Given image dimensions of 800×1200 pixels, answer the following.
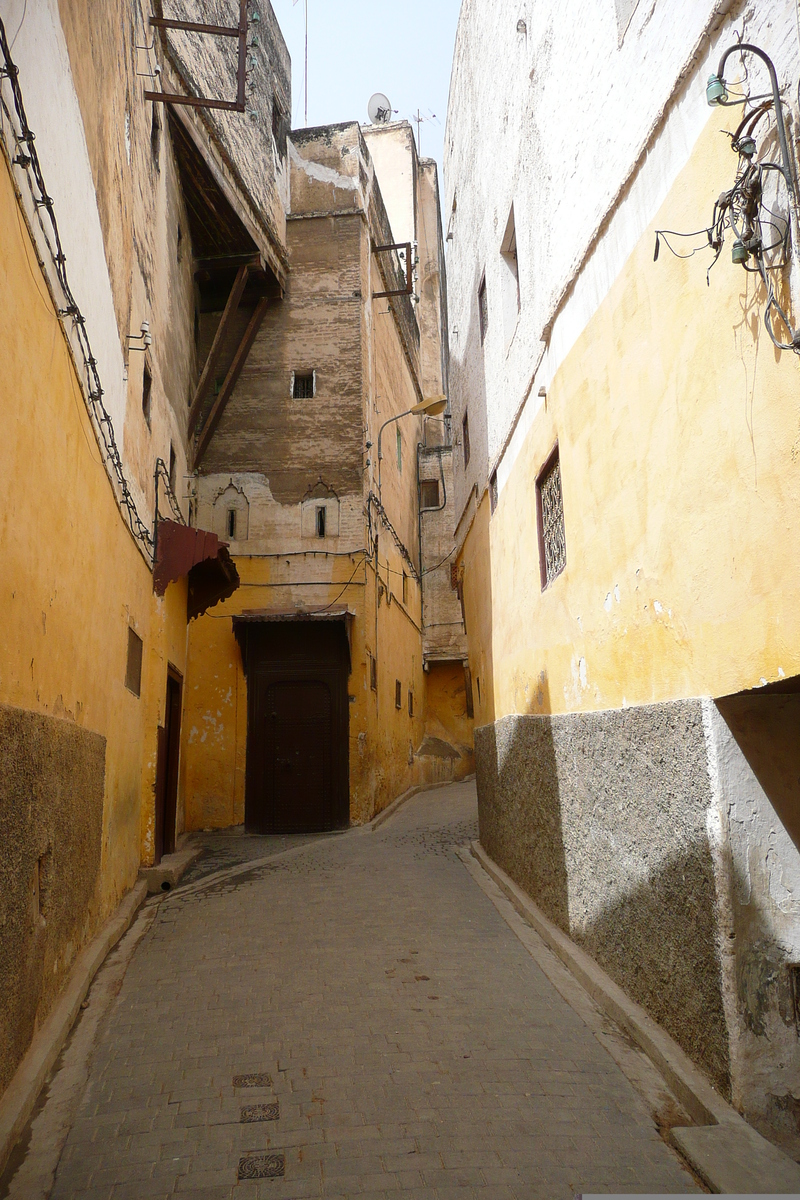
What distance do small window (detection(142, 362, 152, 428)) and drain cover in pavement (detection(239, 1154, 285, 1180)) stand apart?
21.8 ft

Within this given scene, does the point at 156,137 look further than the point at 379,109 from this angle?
No

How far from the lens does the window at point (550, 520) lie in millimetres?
6004

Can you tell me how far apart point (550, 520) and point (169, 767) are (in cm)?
617

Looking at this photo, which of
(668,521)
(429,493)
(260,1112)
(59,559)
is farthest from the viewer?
(429,493)

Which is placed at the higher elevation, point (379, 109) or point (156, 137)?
point (379, 109)

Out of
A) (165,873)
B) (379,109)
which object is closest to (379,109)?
(379,109)

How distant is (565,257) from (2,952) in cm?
506

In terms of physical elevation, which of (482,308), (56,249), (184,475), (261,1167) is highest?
(482,308)

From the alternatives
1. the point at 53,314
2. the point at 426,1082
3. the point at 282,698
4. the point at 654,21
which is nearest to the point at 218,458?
the point at 282,698

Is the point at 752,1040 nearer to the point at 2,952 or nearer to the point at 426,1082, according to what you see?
the point at 426,1082

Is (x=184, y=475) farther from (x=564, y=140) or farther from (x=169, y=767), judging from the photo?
(x=564, y=140)

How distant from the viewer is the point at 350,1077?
372 cm

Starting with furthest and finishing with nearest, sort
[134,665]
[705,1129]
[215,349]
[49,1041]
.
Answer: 1. [215,349]
2. [134,665]
3. [49,1041]
4. [705,1129]

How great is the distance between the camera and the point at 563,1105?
11.3 ft
